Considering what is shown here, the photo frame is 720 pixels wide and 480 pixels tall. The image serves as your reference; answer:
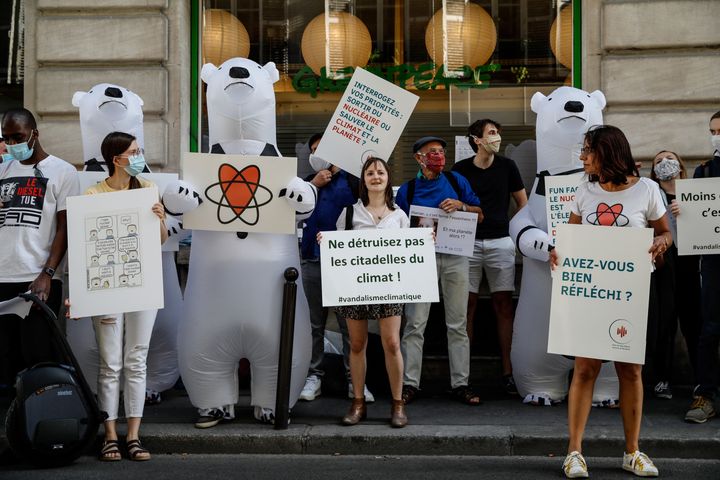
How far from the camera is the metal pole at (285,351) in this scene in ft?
21.6

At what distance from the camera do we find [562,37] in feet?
29.6

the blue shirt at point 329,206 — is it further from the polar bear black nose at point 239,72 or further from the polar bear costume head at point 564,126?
the polar bear costume head at point 564,126

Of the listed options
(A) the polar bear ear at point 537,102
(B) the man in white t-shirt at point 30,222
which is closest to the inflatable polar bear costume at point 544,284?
(A) the polar bear ear at point 537,102

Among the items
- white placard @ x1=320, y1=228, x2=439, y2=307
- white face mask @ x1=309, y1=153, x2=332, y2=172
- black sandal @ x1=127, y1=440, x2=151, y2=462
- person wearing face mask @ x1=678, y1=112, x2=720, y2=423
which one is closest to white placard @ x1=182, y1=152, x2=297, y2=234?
white placard @ x1=320, y1=228, x2=439, y2=307

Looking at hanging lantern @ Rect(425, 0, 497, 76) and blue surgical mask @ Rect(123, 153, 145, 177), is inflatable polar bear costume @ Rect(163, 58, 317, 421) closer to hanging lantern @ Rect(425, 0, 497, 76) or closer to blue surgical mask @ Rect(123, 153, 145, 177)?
blue surgical mask @ Rect(123, 153, 145, 177)

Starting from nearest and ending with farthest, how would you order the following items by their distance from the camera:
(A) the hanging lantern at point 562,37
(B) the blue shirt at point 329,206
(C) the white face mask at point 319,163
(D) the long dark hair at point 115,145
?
(D) the long dark hair at point 115,145, (B) the blue shirt at point 329,206, (C) the white face mask at point 319,163, (A) the hanging lantern at point 562,37

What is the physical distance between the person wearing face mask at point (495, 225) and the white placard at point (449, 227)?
447mm

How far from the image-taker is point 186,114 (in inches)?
356

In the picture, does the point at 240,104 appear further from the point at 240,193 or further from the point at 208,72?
the point at 240,193

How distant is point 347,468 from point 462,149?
3.69 meters

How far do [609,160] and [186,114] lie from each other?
15.1 feet

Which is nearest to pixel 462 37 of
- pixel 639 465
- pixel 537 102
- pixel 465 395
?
pixel 537 102

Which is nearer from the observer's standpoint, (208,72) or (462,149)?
(208,72)

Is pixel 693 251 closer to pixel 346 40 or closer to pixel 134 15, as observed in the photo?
pixel 346 40
